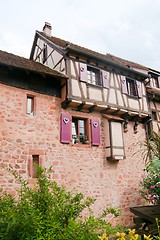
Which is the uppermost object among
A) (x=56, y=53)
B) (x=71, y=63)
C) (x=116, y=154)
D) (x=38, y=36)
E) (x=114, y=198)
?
(x=38, y=36)

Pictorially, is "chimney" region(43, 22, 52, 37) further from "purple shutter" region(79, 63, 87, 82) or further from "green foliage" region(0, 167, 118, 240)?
"green foliage" region(0, 167, 118, 240)

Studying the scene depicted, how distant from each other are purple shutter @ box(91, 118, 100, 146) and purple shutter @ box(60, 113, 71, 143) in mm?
1111

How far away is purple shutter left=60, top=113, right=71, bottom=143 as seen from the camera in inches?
334

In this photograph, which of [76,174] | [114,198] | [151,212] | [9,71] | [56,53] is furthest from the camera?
[56,53]

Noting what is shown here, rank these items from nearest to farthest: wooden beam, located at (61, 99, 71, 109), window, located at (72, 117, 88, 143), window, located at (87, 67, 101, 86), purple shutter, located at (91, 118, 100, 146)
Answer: wooden beam, located at (61, 99, 71, 109)
window, located at (72, 117, 88, 143)
purple shutter, located at (91, 118, 100, 146)
window, located at (87, 67, 101, 86)

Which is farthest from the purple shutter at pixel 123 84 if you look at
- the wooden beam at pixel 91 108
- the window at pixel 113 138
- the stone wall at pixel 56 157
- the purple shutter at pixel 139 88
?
the wooden beam at pixel 91 108

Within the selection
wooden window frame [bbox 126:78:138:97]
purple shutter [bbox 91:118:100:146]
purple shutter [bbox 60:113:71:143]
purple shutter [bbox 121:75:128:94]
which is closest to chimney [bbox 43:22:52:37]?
purple shutter [bbox 121:75:128:94]

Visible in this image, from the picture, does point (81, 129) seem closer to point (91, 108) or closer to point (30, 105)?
point (91, 108)

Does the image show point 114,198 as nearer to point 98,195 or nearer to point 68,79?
point 98,195

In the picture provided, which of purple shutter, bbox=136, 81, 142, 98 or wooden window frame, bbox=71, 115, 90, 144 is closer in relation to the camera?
wooden window frame, bbox=71, 115, 90, 144

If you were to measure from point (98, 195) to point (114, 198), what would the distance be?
0.80m

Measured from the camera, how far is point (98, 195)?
8.76 metres

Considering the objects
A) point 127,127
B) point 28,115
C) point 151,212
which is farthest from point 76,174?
point 151,212

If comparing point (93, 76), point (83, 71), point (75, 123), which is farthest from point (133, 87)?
point (75, 123)
